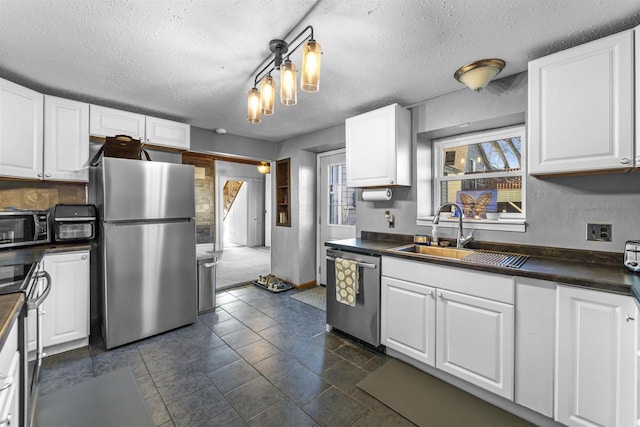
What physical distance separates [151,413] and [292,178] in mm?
3085

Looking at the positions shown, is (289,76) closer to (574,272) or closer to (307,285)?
(574,272)

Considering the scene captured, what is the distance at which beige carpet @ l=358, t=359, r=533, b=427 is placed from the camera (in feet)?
5.54

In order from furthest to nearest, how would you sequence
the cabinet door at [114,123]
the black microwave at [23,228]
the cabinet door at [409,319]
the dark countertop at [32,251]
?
the cabinet door at [114,123]
the black microwave at [23,228]
the cabinet door at [409,319]
the dark countertop at [32,251]

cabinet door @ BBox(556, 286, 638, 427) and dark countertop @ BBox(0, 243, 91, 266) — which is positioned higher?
dark countertop @ BBox(0, 243, 91, 266)

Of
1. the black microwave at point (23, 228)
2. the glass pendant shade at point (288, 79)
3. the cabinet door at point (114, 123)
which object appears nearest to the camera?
the glass pendant shade at point (288, 79)

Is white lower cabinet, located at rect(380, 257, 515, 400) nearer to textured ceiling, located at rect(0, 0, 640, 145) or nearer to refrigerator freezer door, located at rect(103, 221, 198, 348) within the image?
textured ceiling, located at rect(0, 0, 640, 145)

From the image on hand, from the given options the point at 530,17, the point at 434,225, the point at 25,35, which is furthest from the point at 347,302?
the point at 25,35

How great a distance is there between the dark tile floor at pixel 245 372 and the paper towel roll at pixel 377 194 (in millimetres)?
1396

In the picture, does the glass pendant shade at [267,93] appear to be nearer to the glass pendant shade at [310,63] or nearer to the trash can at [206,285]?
the glass pendant shade at [310,63]

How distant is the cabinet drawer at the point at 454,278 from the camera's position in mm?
1738

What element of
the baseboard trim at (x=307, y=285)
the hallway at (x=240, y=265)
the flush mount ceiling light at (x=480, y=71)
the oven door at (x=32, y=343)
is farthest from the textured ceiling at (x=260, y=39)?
the hallway at (x=240, y=265)

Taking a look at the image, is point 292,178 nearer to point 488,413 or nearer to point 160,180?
point 160,180

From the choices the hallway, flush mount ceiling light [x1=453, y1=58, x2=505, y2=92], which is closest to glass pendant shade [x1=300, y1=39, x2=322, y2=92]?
flush mount ceiling light [x1=453, y1=58, x2=505, y2=92]

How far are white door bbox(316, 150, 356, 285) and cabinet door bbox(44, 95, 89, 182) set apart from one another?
107 inches
